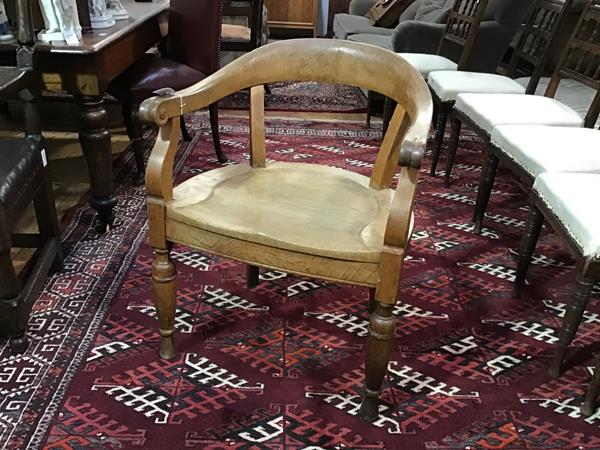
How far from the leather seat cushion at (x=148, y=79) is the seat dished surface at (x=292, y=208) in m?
1.19

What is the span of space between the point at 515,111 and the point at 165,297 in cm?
167

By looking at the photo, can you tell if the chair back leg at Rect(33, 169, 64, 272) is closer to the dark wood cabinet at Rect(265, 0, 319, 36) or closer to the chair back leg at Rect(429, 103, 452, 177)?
the chair back leg at Rect(429, 103, 452, 177)

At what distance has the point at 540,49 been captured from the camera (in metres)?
2.96

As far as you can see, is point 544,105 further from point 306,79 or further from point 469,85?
point 306,79

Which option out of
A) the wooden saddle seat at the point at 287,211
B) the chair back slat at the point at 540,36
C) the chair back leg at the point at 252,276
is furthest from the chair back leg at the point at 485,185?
the chair back leg at the point at 252,276

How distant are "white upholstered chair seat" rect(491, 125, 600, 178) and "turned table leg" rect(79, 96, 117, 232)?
1.56 meters

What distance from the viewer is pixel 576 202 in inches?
65.9

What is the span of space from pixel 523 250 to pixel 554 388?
549 millimetres

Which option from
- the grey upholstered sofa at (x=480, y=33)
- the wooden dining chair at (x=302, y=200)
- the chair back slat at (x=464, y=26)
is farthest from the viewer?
the grey upholstered sofa at (x=480, y=33)

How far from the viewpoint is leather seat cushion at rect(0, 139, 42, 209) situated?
1.70m

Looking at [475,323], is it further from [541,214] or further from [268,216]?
[268,216]

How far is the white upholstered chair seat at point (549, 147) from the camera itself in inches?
78.1

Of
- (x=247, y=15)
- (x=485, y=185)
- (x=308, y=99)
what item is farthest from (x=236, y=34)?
(x=485, y=185)

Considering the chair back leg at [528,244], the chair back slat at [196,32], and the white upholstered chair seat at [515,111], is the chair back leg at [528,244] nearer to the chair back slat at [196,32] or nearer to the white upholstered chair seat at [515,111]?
the white upholstered chair seat at [515,111]
